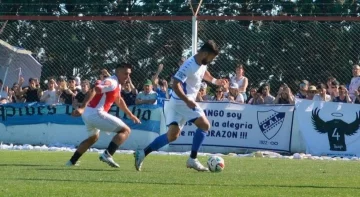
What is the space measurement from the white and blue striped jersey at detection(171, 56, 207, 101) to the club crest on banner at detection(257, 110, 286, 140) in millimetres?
7619

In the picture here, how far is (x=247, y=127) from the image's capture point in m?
22.9

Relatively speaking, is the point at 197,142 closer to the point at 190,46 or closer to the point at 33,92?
the point at 33,92

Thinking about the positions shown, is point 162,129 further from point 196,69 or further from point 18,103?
point 196,69

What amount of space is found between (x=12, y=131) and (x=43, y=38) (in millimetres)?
4714

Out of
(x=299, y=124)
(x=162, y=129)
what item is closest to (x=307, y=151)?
(x=299, y=124)

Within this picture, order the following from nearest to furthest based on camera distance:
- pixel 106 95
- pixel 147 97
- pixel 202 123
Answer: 1. pixel 202 123
2. pixel 106 95
3. pixel 147 97

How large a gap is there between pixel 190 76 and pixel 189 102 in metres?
0.61

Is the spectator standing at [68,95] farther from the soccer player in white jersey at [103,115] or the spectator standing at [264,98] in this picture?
the soccer player in white jersey at [103,115]

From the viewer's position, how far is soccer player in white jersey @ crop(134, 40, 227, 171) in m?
14.8

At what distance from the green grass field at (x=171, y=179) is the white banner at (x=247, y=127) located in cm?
514

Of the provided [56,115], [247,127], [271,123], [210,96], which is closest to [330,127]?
[271,123]

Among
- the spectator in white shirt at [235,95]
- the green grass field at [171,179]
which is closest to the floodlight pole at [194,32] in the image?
the spectator in white shirt at [235,95]

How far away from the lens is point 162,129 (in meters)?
23.5

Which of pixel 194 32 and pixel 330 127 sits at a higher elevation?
pixel 194 32
